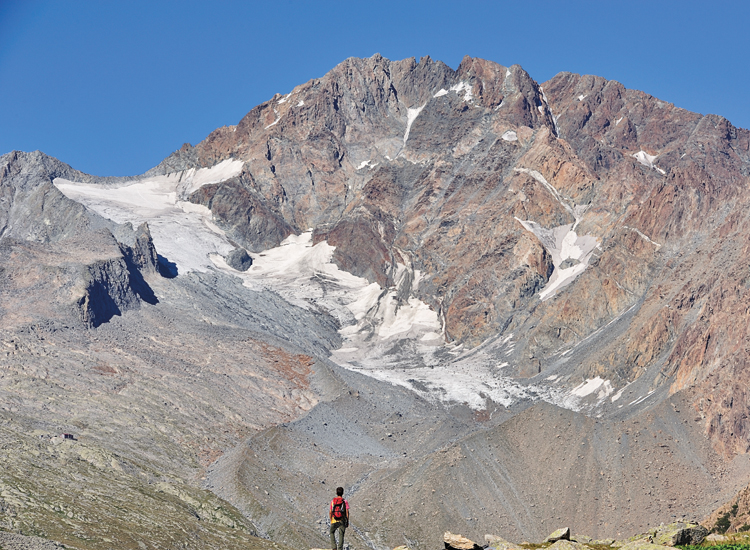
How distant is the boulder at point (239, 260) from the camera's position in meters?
182

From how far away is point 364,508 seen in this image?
6347 cm

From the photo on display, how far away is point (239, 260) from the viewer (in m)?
Result: 183

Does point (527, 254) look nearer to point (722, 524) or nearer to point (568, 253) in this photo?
point (568, 253)

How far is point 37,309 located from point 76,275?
1191 cm

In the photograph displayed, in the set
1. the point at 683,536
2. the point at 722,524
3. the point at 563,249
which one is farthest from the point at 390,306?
the point at 683,536

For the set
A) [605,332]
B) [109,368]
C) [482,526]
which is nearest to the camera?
[482,526]

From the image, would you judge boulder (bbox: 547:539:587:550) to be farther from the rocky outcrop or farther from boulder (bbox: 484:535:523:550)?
the rocky outcrop

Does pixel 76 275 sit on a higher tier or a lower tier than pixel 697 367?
higher

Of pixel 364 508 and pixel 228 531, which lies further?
pixel 364 508

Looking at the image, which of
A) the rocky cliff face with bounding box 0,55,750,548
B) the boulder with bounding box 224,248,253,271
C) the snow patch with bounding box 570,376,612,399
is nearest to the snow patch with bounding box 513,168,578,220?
the rocky cliff face with bounding box 0,55,750,548

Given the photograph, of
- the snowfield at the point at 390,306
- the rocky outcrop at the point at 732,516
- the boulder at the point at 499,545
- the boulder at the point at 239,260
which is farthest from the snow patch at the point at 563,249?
the boulder at the point at 499,545

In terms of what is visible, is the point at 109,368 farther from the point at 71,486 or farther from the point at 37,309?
the point at 71,486

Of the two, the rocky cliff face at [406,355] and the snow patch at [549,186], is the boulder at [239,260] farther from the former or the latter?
the snow patch at [549,186]

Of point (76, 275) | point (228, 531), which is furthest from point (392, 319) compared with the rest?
point (228, 531)
